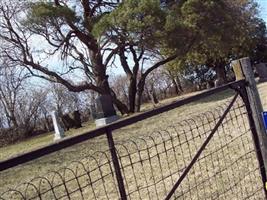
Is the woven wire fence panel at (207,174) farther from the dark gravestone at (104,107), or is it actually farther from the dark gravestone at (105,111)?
the dark gravestone at (104,107)

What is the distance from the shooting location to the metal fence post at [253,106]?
4898 mm

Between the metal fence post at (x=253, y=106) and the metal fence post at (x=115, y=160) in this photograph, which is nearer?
the metal fence post at (x=115, y=160)

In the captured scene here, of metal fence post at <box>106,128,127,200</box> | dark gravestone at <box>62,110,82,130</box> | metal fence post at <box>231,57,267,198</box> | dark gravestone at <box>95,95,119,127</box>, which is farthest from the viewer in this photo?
dark gravestone at <box>62,110,82,130</box>

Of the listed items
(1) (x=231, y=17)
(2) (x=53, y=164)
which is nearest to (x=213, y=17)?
(1) (x=231, y=17)

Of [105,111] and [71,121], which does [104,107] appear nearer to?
[105,111]

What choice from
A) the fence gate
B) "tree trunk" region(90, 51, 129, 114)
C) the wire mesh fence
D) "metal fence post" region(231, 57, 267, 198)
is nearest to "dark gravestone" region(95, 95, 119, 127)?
"tree trunk" region(90, 51, 129, 114)

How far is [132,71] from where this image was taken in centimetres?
2634

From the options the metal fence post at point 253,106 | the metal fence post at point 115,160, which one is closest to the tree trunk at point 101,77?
the metal fence post at point 253,106

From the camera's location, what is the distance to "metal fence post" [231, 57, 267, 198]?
4898 mm

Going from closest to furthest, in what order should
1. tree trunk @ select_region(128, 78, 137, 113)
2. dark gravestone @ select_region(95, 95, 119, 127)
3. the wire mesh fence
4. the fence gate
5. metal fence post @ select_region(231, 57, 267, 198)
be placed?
the fence gate → metal fence post @ select_region(231, 57, 267, 198) → the wire mesh fence → dark gravestone @ select_region(95, 95, 119, 127) → tree trunk @ select_region(128, 78, 137, 113)

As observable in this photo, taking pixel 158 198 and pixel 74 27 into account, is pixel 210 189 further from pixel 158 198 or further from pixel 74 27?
pixel 74 27

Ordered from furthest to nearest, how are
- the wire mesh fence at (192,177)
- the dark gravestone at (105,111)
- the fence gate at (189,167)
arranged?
the dark gravestone at (105,111)
the wire mesh fence at (192,177)
the fence gate at (189,167)

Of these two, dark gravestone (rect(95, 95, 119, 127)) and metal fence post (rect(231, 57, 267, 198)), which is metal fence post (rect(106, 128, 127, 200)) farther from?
dark gravestone (rect(95, 95, 119, 127))

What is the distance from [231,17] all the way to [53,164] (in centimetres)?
1583
